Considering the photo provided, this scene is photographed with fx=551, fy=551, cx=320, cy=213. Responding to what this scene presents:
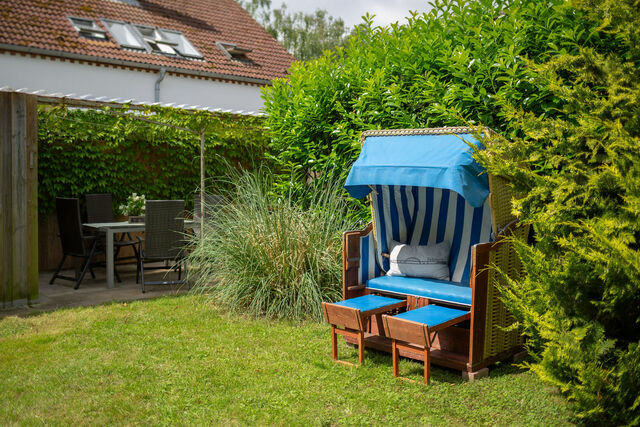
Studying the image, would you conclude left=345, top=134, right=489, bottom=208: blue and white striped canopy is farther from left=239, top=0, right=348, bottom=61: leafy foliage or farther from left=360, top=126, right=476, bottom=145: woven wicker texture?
left=239, top=0, right=348, bottom=61: leafy foliage

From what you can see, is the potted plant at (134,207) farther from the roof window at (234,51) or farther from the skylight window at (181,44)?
the roof window at (234,51)

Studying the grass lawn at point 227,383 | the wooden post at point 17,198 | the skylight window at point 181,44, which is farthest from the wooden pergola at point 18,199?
the skylight window at point 181,44

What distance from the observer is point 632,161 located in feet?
8.71

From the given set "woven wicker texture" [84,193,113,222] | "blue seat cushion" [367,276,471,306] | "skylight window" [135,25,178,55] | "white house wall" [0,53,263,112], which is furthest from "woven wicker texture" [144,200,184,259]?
"skylight window" [135,25,178,55]

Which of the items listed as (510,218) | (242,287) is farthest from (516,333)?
(242,287)

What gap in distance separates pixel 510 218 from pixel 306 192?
9.16 ft

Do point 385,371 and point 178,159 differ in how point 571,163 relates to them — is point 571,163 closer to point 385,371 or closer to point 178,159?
point 385,371

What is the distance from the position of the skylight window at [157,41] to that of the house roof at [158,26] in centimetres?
25

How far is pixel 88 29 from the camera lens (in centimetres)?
1376

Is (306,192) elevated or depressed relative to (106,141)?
depressed

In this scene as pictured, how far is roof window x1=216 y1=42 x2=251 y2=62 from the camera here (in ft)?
53.7

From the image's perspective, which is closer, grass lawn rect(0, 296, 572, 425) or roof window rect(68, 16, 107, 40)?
grass lawn rect(0, 296, 572, 425)

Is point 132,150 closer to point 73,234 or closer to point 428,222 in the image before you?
point 73,234

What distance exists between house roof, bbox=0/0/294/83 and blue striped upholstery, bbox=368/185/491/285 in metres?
10.5
